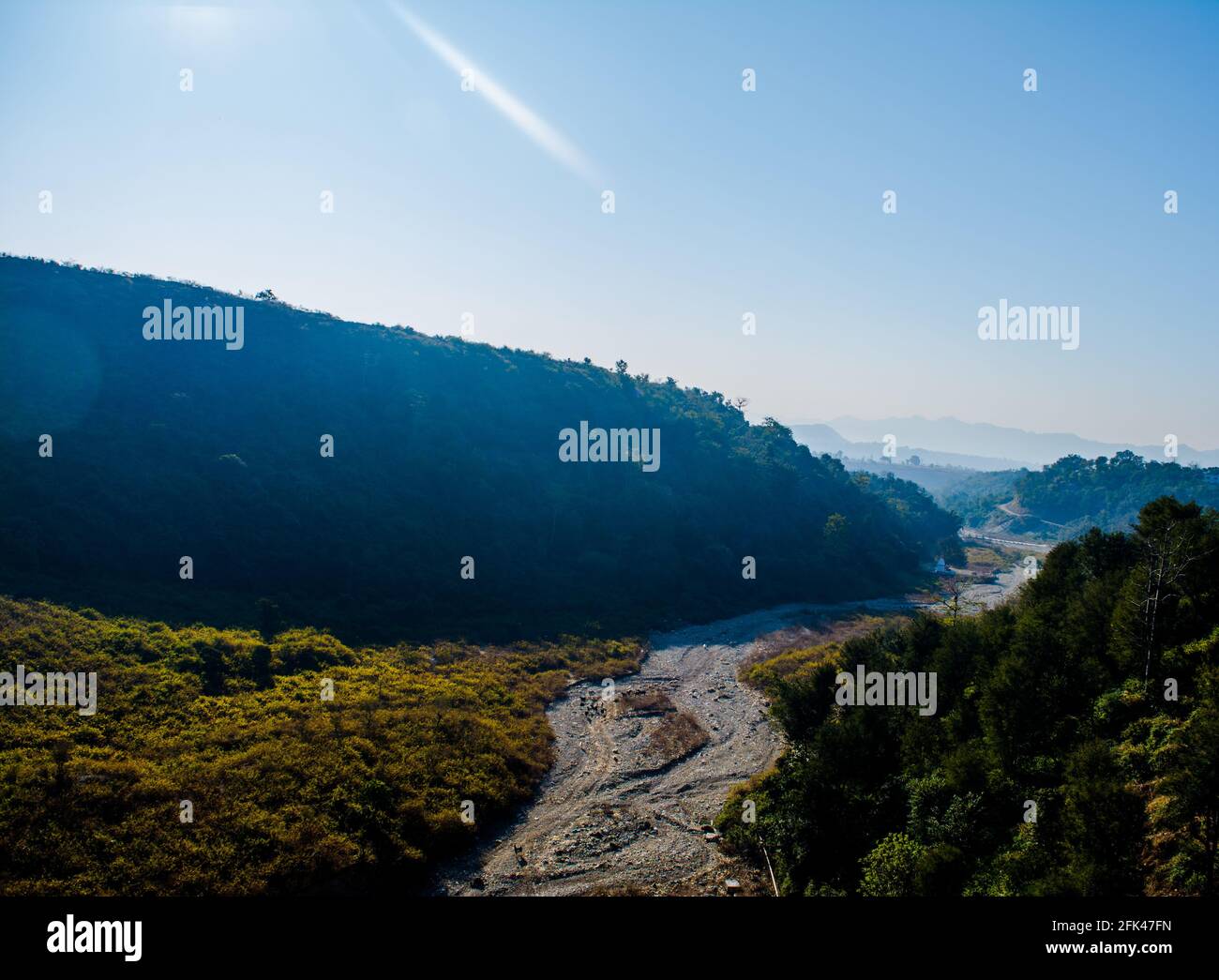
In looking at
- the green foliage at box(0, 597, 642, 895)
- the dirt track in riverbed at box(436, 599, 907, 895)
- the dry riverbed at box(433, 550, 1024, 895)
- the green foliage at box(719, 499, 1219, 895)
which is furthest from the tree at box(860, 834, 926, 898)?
the green foliage at box(0, 597, 642, 895)

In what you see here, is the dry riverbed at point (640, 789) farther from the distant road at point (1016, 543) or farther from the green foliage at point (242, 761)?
the distant road at point (1016, 543)

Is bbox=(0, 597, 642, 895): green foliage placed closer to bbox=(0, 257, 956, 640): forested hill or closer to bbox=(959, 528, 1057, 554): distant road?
bbox=(0, 257, 956, 640): forested hill

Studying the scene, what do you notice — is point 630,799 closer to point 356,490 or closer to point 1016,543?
point 356,490

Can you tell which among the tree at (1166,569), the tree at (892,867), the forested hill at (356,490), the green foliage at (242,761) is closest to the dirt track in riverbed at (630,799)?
the green foliage at (242,761)

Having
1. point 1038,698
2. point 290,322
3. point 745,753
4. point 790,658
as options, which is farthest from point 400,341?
point 1038,698

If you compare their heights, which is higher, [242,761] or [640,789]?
[242,761]

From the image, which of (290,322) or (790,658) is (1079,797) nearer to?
(790,658)

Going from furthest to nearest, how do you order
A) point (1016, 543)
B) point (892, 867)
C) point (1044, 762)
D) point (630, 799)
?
point (1016, 543), point (630, 799), point (1044, 762), point (892, 867)

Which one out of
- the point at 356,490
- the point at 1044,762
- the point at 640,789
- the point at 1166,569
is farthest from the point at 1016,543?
the point at 1044,762
